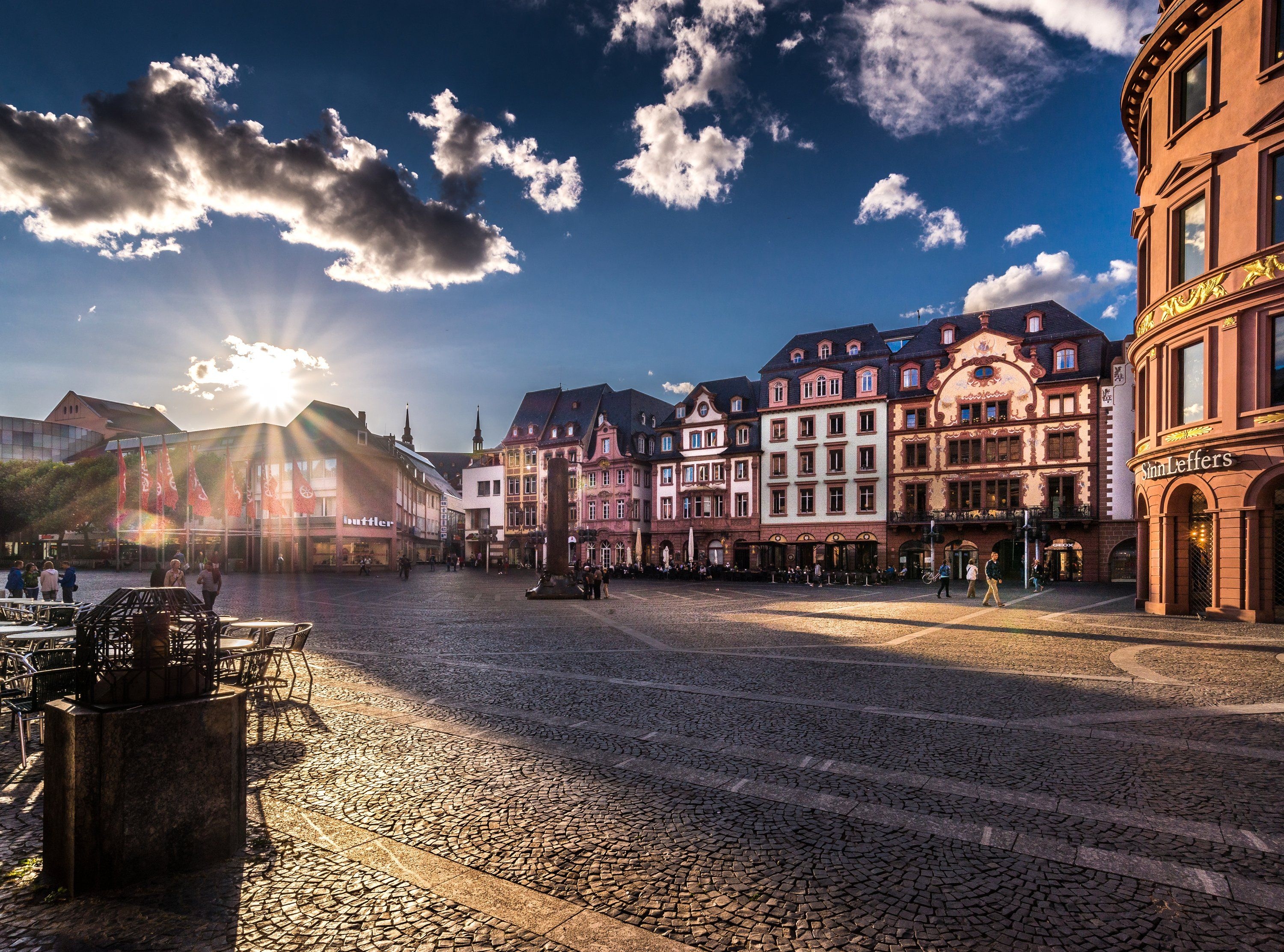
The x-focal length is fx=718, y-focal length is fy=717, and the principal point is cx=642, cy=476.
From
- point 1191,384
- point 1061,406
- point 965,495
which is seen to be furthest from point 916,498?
point 1191,384

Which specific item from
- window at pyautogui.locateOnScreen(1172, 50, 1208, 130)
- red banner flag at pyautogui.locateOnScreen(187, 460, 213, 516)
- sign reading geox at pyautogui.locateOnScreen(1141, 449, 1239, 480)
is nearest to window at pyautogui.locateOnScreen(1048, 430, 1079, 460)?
sign reading geox at pyautogui.locateOnScreen(1141, 449, 1239, 480)

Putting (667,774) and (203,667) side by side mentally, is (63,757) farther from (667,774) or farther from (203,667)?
(667,774)

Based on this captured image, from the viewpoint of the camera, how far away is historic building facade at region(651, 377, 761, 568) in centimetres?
5622

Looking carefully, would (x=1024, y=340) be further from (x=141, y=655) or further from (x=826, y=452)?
(x=141, y=655)

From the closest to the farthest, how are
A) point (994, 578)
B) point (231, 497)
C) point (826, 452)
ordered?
1. point (994, 578)
2. point (231, 497)
3. point (826, 452)

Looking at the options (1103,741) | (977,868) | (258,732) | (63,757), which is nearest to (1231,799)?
(1103,741)

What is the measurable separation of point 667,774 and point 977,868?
270 centimetres

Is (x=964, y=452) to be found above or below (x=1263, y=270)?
below

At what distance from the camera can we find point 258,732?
7.86 metres

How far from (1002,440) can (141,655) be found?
49541mm

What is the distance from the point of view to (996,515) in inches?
1791

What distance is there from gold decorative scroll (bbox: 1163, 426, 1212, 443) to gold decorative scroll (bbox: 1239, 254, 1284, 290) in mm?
3976

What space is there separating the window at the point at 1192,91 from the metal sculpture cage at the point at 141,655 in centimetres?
2824

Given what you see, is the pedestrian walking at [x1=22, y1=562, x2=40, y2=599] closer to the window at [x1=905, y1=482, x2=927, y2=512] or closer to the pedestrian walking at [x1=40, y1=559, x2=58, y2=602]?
the pedestrian walking at [x1=40, y1=559, x2=58, y2=602]
